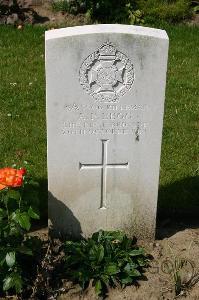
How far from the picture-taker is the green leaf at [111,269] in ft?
14.3

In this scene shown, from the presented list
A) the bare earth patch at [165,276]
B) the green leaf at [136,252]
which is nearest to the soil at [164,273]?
the bare earth patch at [165,276]

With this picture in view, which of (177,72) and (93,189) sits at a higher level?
(177,72)

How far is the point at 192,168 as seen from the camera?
5938 mm

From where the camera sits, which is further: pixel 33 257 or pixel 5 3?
pixel 5 3

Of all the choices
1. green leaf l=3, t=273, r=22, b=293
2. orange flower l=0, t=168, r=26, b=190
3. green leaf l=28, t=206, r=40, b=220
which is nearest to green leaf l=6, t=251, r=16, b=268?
green leaf l=3, t=273, r=22, b=293

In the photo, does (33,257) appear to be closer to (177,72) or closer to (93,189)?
(93,189)

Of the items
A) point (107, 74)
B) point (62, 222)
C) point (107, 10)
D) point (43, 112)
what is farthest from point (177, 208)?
point (107, 10)

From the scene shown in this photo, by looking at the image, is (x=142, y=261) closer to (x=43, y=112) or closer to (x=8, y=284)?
(x=8, y=284)

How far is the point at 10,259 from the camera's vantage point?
13.2 feet

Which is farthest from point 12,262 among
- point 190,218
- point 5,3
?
point 5,3

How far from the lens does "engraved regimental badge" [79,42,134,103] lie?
13.8 feet

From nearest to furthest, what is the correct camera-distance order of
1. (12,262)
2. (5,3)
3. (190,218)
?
(12,262), (190,218), (5,3)

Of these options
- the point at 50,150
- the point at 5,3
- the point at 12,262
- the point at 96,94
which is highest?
the point at 5,3

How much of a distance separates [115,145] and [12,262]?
114cm
